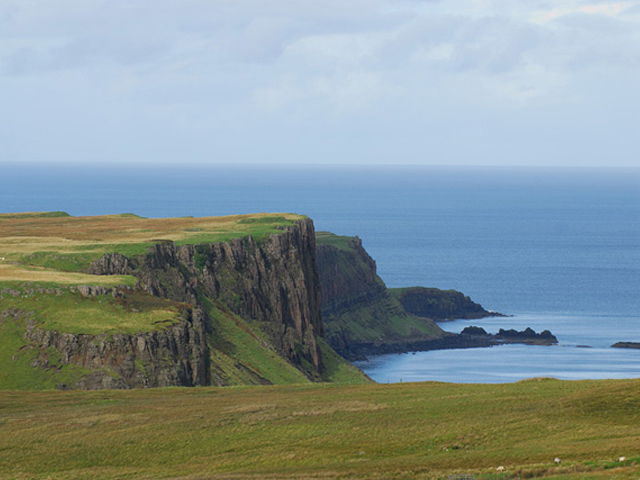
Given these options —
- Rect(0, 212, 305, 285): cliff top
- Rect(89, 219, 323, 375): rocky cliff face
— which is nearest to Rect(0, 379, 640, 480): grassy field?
Rect(0, 212, 305, 285): cliff top

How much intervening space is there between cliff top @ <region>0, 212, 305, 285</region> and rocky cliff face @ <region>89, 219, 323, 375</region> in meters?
1.62

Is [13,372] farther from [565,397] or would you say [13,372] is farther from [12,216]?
[12,216]

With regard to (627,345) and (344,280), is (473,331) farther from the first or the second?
(627,345)

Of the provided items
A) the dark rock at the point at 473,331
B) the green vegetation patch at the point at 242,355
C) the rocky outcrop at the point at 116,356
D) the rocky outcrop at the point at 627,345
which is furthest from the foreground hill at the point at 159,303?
the rocky outcrop at the point at 627,345

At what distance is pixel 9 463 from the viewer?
1950 inches

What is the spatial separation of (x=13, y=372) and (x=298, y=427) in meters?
25.7

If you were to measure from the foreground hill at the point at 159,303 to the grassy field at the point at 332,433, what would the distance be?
295 inches

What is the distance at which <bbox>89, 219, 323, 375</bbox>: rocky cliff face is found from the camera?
313 feet

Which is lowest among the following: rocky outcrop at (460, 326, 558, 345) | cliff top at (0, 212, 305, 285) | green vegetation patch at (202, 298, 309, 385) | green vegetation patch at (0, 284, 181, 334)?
rocky outcrop at (460, 326, 558, 345)

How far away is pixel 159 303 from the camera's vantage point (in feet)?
265

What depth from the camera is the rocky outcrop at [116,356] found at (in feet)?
228

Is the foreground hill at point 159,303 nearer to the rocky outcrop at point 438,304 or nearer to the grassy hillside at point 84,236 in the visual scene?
the grassy hillside at point 84,236

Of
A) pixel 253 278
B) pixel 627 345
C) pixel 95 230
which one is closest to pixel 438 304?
pixel 627 345

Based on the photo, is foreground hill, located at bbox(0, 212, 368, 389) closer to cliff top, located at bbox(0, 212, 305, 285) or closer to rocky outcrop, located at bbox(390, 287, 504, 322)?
cliff top, located at bbox(0, 212, 305, 285)
